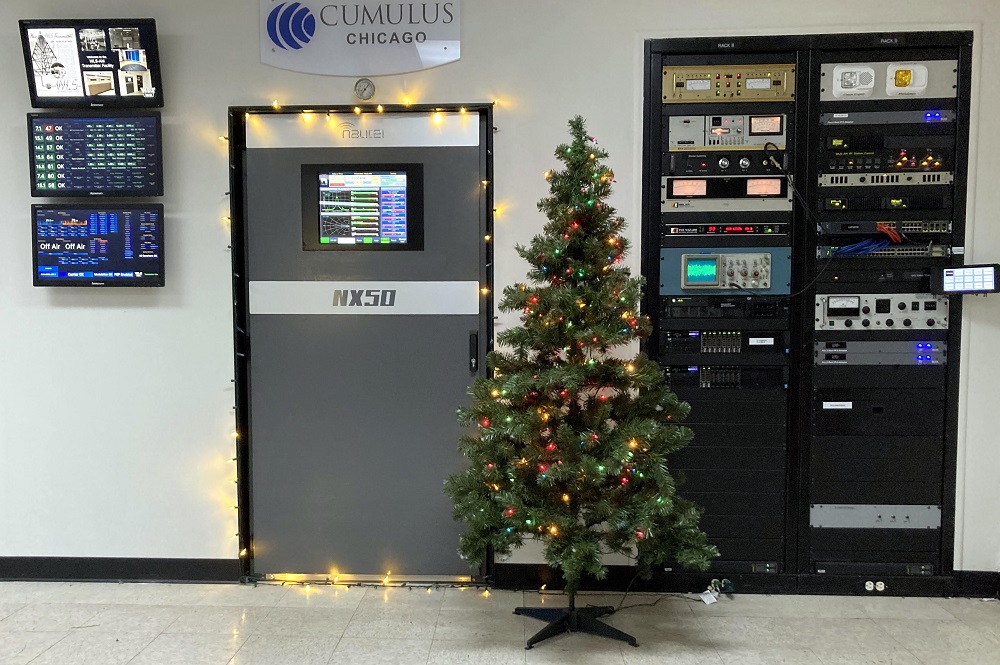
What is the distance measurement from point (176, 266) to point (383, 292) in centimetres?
100

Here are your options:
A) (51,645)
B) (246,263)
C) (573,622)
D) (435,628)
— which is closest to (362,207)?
(246,263)

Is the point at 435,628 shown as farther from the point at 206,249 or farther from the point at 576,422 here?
the point at 206,249

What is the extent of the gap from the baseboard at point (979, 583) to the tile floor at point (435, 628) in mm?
63

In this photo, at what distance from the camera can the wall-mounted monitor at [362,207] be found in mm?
2891

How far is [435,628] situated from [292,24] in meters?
2.77

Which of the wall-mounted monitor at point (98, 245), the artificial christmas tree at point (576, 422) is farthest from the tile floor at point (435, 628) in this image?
the wall-mounted monitor at point (98, 245)

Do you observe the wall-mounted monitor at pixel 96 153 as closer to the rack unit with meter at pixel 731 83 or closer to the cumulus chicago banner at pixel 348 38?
the cumulus chicago banner at pixel 348 38

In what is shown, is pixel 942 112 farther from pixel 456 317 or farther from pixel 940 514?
pixel 456 317

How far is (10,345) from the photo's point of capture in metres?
2.98

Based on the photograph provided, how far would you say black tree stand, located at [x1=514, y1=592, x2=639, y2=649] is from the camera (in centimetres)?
244

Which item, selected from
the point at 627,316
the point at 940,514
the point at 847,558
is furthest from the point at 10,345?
the point at 940,514

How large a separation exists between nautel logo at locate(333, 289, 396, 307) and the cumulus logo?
1.16 m

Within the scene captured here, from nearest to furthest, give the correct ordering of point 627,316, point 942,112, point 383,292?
point 627,316 < point 942,112 < point 383,292

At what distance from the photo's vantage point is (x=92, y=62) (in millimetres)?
2811
